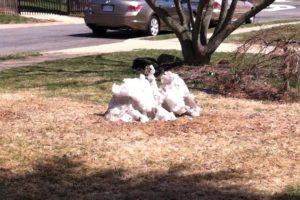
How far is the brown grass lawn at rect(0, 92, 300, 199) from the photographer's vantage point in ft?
15.7

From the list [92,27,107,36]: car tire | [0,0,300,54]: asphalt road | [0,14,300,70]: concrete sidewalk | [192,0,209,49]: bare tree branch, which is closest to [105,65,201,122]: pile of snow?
[192,0,209,49]: bare tree branch

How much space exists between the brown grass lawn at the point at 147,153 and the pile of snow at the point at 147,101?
0.14m

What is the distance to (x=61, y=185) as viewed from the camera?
484cm

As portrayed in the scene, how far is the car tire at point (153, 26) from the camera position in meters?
19.4

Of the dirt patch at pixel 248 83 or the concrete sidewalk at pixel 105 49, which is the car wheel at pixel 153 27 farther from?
the dirt patch at pixel 248 83

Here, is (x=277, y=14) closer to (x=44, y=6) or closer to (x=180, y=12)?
(x=44, y=6)

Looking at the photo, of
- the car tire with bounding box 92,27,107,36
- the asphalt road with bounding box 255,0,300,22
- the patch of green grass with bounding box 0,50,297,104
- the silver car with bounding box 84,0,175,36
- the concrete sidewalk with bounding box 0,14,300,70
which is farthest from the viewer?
the asphalt road with bounding box 255,0,300,22

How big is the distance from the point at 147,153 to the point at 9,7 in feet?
83.5

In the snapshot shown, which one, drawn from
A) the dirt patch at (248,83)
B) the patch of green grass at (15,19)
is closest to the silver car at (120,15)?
the patch of green grass at (15,19)

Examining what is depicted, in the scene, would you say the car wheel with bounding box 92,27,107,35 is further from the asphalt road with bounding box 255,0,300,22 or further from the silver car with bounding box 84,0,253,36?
the asphalt road with bounding box 255,0,300,22

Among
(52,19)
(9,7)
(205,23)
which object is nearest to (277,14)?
(52,19)

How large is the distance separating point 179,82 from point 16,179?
260 cm

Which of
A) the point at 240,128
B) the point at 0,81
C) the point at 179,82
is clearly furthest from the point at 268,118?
the point at 0,81

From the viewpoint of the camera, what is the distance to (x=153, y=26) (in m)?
19.7
